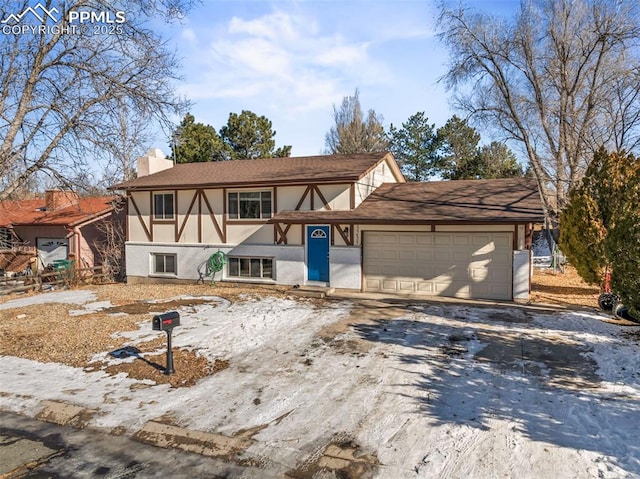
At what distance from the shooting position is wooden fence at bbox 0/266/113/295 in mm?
16072

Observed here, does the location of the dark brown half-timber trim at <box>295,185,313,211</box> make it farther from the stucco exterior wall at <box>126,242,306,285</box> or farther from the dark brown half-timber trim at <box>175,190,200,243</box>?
the dark brown half-timber trim at <box>175,190,200,243</box>

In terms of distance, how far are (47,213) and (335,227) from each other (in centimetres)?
1924

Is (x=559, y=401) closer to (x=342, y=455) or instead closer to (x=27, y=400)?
(x=342, y=455)

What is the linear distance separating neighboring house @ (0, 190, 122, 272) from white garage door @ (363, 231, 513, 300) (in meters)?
15.4

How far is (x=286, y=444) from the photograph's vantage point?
4.59 meters

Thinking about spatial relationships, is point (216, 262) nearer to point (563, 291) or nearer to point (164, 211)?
point (164, 211)

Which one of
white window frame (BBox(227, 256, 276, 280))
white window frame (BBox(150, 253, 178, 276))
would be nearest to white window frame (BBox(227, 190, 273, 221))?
white window frame (BBox(227, 256, 276, 280))

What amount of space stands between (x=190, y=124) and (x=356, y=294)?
22.5 meters

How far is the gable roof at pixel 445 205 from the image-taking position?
12.3 metres

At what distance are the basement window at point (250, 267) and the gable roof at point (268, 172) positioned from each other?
2.91 meters

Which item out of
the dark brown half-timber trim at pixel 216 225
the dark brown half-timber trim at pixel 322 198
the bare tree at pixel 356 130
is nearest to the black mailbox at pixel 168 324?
the dark brown half-timber trim at pixel 322 198

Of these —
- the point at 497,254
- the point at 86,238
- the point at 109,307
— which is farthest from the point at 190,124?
the point at 497,254

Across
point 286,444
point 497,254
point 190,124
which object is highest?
point 190,124

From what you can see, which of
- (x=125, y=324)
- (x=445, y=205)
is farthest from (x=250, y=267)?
(x=445, y=205)
